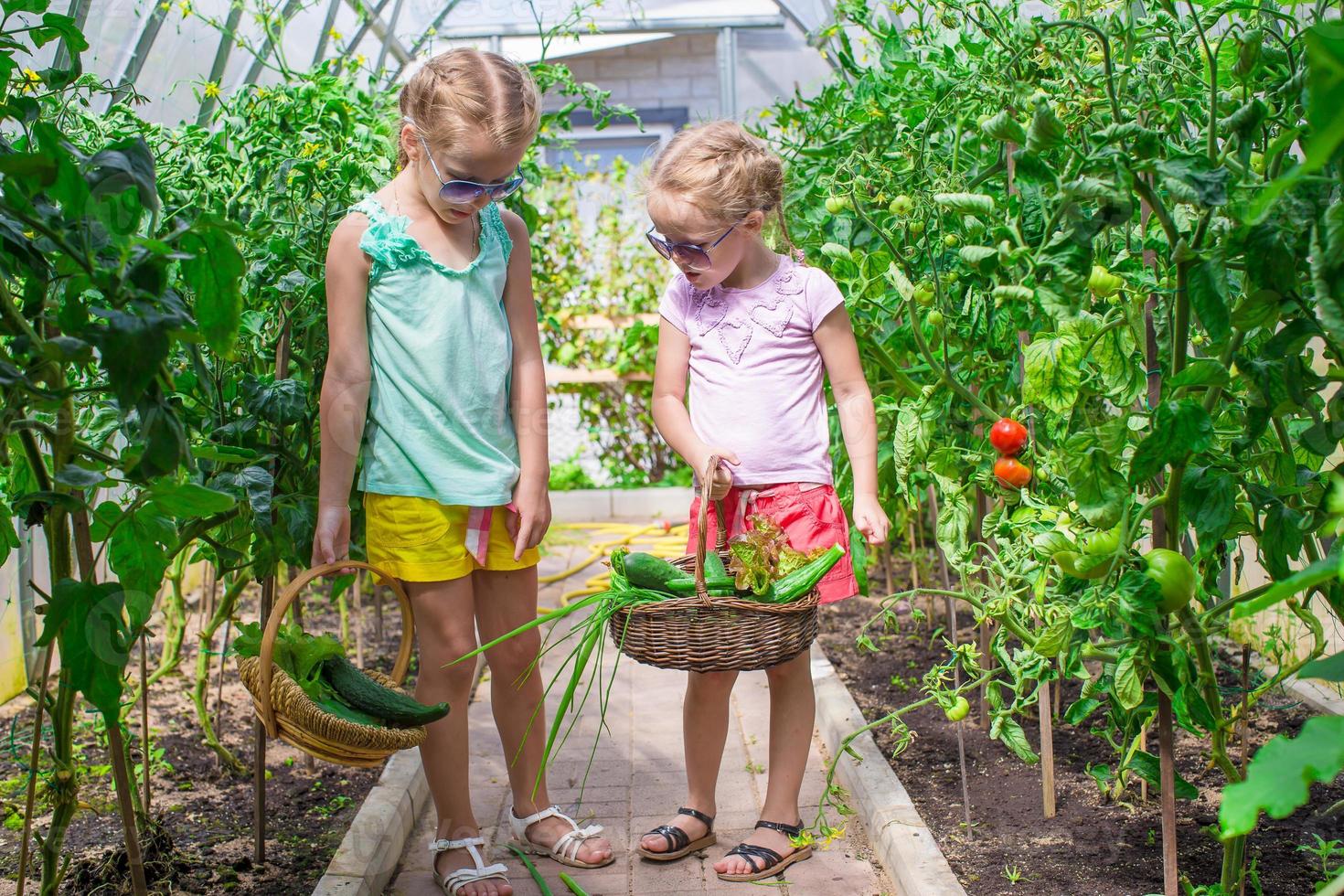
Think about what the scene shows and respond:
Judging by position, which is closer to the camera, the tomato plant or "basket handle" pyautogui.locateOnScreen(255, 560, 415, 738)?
the tomato plant

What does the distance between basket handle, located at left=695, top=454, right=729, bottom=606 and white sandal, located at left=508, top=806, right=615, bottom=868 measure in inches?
28.4

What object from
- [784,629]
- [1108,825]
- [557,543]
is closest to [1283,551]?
[784,629]

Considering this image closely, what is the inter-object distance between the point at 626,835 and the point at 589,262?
17.4ft

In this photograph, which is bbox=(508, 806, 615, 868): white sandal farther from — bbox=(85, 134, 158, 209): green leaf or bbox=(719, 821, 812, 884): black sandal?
bbox=(85, 134, 158, 209): green leaf

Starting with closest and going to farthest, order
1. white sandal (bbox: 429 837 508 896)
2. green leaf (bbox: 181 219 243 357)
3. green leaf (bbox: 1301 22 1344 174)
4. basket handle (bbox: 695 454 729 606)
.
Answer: green leaf (bbox: 1301 22 1344 174), green leaf (bbox: 181 219 243 357), basket handle (bbox: 695 454 729 606), white sandal (bbox: 429 837 508 896)

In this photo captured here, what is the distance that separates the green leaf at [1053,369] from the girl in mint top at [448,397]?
1020 millimetres

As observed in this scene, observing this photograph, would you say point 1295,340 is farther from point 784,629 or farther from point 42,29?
point 42,29

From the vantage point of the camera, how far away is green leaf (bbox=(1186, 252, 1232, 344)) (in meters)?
1.46

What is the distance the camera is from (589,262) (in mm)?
7629

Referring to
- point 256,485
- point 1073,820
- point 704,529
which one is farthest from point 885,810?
point 256,485

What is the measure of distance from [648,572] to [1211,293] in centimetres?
112

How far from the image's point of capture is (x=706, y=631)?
6.93 feet

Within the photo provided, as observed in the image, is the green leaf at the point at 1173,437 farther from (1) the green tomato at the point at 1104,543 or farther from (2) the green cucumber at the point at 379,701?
(2) the green cucumber at the point at 379,701

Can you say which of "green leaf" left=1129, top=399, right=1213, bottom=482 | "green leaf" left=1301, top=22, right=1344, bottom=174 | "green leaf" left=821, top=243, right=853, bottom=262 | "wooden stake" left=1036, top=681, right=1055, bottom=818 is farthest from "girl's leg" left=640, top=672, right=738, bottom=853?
"green leaf" left=1301, top=22, right=1344, bottom=174
